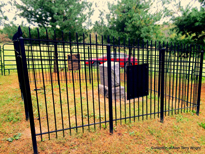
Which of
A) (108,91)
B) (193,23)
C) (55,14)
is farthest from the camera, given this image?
(55,14)

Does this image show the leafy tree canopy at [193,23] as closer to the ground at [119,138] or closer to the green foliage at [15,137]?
the ground at [119,138]

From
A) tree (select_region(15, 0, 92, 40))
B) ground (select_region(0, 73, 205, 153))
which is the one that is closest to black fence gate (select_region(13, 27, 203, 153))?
ground (select_region(0, 73, 205, 153))

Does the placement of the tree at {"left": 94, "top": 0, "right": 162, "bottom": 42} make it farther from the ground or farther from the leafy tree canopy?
the ground

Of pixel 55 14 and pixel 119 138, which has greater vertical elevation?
pixel 55 14

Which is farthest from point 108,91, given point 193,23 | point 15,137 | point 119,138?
point 193,23

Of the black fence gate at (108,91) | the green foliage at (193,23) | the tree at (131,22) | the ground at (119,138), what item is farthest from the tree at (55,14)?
the ground at (119,138)

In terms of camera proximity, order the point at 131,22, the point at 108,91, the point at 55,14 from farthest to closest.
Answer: the point at 131,22 < the point at 55,14 < the point at 108,91

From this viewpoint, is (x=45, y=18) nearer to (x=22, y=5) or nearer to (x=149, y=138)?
(x=22, y=5)

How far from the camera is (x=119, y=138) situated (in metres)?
3.55

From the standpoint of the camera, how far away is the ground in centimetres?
313

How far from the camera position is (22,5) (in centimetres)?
1086

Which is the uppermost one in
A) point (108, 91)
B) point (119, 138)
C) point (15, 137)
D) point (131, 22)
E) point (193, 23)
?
point (131, 22)

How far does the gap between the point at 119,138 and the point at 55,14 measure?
10651 millimetres

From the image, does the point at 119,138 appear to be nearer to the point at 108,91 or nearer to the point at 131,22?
the point at 108,91
